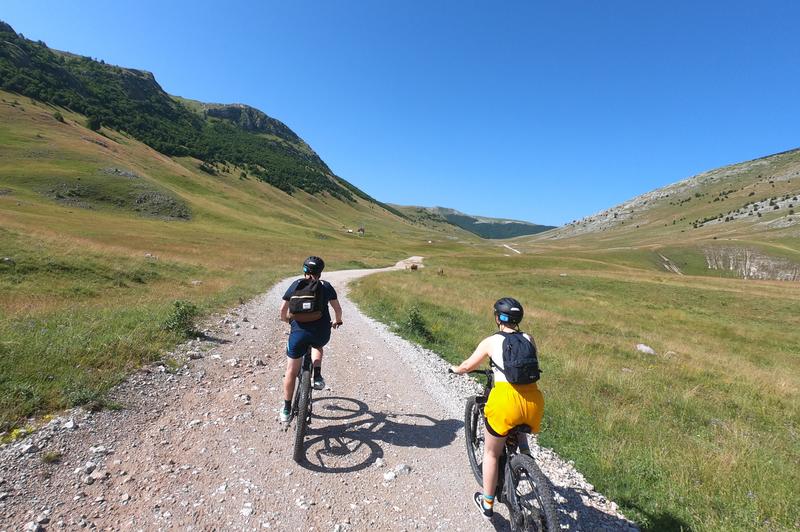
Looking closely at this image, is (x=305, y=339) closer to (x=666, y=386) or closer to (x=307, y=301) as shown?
(x=307, y=301)

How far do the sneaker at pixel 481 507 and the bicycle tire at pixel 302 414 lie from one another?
2.88 metres

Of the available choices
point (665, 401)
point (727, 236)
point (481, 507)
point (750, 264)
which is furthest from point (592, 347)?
point (727, 236)

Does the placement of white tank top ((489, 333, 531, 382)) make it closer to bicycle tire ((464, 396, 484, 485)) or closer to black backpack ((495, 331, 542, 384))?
black backpack ((495, 331, 542, 384))

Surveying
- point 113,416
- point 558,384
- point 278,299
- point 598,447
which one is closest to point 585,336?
point 558,384

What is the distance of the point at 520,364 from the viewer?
427 centimetres

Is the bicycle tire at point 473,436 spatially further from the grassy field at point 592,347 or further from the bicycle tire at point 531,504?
the grassy field at point 592,347

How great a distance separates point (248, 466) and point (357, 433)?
2.10 m

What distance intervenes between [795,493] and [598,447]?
277 centimetres

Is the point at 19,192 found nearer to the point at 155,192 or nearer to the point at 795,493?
the point at 155,192

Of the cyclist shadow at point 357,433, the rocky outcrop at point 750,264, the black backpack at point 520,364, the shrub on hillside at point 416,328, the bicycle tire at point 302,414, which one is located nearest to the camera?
the black backpack at point 520,364

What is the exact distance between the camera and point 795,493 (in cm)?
572

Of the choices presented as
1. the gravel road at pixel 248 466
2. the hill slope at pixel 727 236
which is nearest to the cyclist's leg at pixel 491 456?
the gravel road at pixel 248 466

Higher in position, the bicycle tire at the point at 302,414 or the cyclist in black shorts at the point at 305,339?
the cyclist in black shorts at the point at 305,339

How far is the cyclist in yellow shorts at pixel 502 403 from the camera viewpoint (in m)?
4.39
